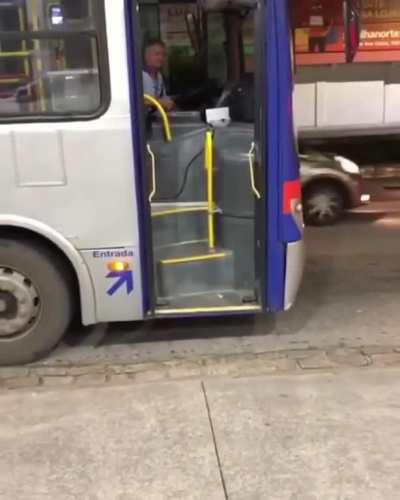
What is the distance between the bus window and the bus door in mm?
411

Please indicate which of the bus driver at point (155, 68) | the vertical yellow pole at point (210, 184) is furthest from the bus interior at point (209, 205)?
the bus driver at point (155, 68)

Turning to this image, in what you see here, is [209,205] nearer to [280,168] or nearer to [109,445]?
[280,168]

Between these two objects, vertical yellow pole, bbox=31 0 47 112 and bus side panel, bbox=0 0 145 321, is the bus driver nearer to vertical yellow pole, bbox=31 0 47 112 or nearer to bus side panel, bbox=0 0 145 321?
bus side panel, bbox=0 0 145 321

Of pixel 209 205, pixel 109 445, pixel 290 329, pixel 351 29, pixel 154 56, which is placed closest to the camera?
pixel 109 445

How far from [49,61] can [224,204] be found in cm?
146

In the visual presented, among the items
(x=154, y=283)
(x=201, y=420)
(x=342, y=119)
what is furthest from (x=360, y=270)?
(x=342, y=119)

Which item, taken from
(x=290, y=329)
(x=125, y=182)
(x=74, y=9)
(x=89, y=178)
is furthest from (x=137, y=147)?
(x=290, y=329)

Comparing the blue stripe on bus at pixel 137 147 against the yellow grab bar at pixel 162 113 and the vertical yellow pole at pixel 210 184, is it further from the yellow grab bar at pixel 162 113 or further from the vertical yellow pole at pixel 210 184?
the vertical yellow pole at pixel 210 184

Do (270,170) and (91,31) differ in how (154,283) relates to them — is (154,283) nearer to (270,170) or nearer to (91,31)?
(270,170)

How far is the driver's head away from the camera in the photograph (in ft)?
16.9

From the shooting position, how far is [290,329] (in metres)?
5.36

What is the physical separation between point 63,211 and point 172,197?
84cm

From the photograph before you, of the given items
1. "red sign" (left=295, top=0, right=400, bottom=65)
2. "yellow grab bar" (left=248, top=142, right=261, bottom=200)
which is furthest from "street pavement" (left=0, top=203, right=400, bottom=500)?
"red sign" (left=295, top=0, right=400, bottom=65)

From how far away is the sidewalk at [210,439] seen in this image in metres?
3.35
